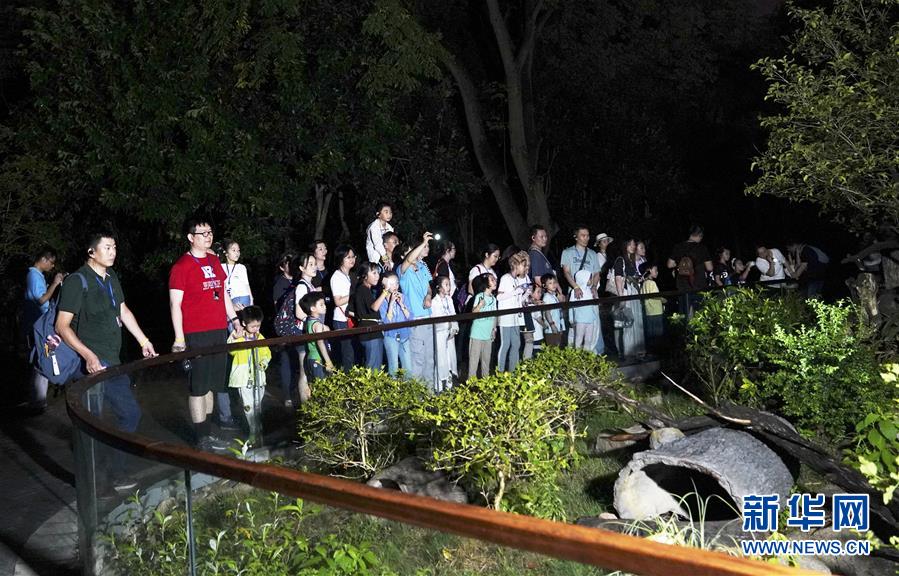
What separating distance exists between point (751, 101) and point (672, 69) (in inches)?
114

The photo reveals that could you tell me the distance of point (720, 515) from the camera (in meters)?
7.29

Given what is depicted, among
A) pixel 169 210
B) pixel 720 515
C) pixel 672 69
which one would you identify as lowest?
pixel 720 515

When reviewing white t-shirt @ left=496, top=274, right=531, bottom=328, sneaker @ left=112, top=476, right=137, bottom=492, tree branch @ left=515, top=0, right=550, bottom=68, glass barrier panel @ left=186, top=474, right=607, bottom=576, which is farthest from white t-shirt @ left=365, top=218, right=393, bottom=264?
tree branch @ left=515, top=0, right=550, bottom=68

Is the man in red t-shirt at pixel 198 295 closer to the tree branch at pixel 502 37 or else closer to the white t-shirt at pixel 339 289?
the white t-shirt at pixel 339 289

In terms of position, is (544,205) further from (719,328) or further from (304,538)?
(304,538)

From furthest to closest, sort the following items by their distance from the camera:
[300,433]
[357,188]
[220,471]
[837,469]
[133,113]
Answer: [357,188] < [133,113] < [300,433] < [837,469] < [220,471]

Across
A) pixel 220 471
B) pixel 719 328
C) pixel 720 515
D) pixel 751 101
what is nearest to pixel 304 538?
pixel 220 471

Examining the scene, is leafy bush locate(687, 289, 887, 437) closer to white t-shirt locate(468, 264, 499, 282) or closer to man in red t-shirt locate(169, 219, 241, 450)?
white t-shirt locate(468, 264, 499, 282)

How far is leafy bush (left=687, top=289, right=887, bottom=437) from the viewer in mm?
9156

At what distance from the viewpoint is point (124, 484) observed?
4594 millimetres

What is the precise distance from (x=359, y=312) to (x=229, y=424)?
2.67m

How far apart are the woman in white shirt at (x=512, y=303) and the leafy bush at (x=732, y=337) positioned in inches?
74.6

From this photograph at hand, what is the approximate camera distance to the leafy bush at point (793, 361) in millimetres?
9156

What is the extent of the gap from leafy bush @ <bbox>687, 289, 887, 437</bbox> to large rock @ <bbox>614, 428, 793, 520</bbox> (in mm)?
1643
